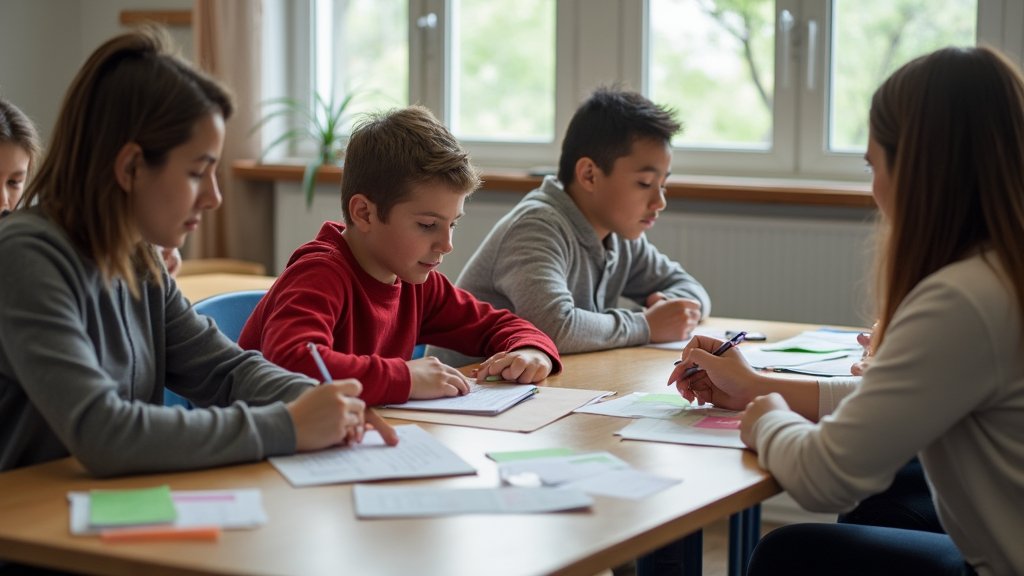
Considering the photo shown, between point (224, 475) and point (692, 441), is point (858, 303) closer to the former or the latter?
point (692, 441)

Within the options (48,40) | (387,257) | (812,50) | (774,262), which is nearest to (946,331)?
(387,257)

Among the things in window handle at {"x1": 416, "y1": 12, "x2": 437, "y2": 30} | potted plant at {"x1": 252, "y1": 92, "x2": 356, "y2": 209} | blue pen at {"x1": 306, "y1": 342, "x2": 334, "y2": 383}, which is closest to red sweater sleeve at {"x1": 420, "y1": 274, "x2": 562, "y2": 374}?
blue pen at {"x1": 306, "y1": 342, "x2": 334, "y2": 383}

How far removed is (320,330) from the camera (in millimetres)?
1799

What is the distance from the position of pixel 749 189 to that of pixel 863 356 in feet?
4.42

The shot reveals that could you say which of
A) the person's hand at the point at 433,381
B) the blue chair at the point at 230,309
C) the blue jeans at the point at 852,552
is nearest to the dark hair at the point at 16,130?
the blue chair at the point at 230,309

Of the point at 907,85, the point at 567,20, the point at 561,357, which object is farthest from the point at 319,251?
the point at 567,20

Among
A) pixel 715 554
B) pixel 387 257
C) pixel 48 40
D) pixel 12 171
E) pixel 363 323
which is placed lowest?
pixel 715 554

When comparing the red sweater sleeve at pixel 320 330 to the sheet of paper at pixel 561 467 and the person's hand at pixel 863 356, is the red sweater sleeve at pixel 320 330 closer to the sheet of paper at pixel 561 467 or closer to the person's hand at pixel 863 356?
the sheet of paper at pixel 561 467

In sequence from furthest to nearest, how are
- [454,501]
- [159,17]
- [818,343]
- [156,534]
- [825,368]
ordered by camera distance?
[159,17]
[818,343]
[825,368]
[454,501]
[156,534]

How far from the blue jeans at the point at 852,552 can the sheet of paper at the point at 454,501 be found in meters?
0.41

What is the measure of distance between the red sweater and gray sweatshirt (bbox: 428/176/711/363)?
0.14 meters

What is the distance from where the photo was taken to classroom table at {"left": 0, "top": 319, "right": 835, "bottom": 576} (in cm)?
107

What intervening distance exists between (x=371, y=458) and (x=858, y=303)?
90.0 inches

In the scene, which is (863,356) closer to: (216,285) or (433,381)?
(433,381)
